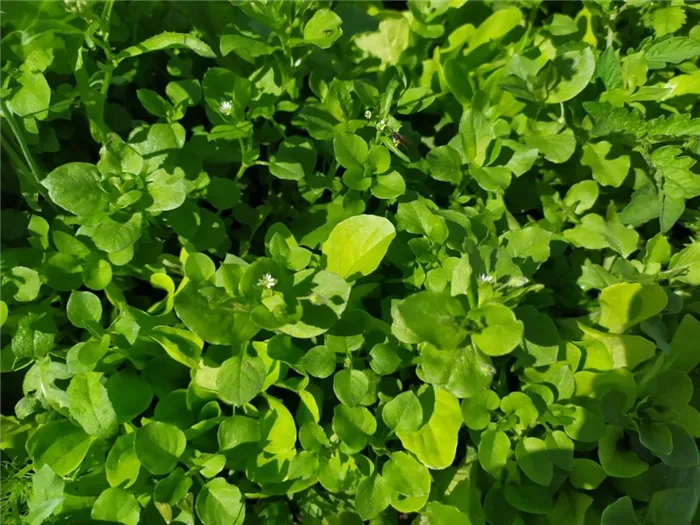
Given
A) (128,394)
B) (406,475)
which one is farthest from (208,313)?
(406,475)

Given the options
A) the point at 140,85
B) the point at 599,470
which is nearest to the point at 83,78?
the point at 140,85

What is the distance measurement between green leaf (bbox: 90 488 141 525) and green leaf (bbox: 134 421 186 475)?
0.11 m

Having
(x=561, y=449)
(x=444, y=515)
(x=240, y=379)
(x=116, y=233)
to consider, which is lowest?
(x=444, y=515)

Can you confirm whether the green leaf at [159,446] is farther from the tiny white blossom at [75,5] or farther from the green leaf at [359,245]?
the tiny white blossom at [75,5]

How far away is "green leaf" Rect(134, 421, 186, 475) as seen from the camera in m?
1.32

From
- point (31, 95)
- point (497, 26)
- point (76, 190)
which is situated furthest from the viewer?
point (497, 26)

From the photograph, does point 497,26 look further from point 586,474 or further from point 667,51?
point 586,474

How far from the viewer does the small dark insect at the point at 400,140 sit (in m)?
1.60

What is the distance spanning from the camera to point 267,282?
4.25 ft

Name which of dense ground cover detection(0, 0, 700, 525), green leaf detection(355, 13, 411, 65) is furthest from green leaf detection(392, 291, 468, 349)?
green leaf detection(355, 13, 411, 65)

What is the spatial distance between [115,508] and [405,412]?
26.2 inches

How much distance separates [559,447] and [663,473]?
1.01 feet

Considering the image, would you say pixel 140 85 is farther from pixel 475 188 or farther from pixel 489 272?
pixel 489 272

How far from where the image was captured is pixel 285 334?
1408 millimetres
